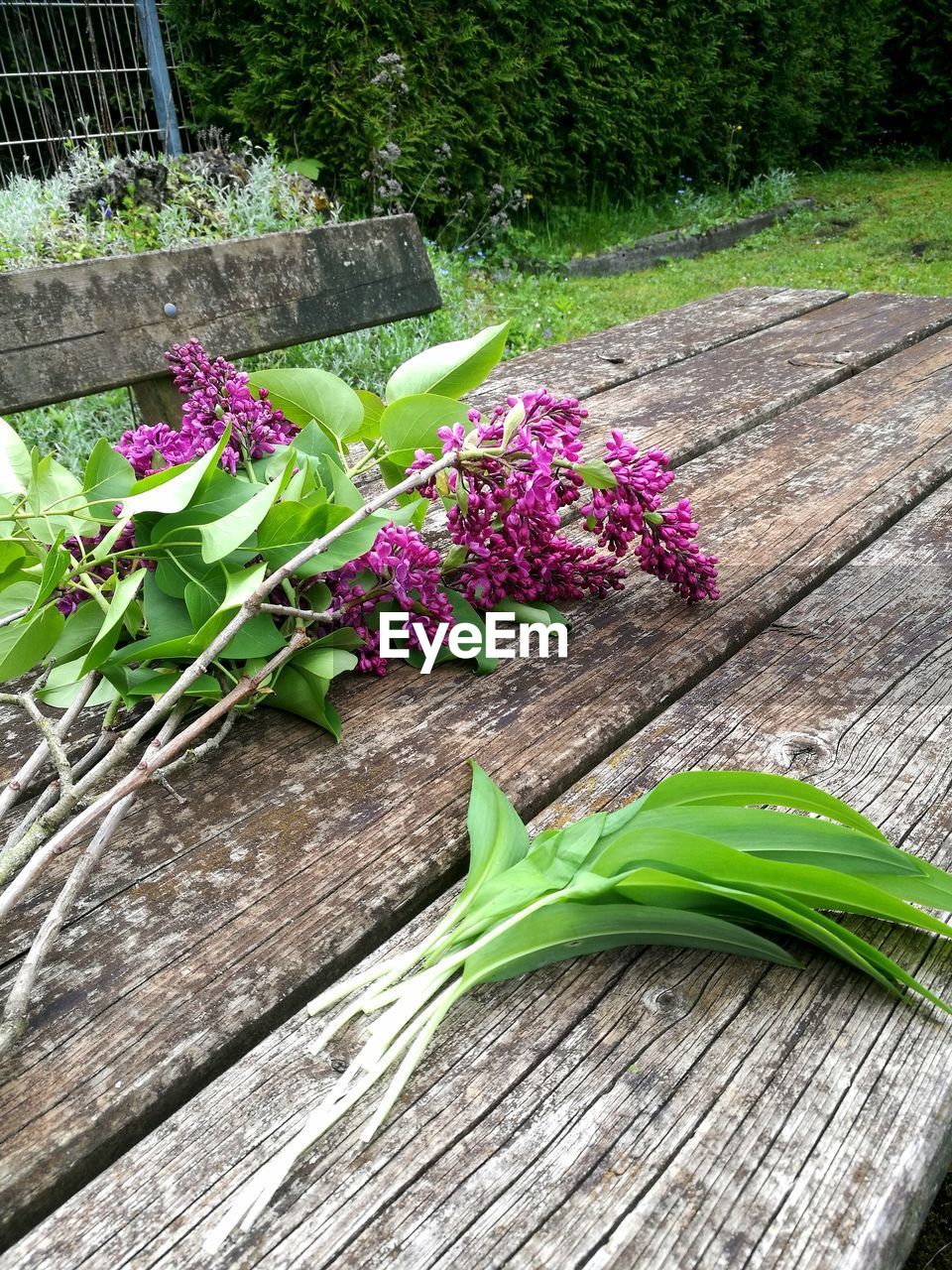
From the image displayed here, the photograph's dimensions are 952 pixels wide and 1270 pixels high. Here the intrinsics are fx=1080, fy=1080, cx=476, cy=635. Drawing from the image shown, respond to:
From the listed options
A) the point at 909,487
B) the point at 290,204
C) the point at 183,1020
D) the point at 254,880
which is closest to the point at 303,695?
the point at 254,880

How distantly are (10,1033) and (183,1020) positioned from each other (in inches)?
4.0

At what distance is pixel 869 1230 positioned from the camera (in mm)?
543

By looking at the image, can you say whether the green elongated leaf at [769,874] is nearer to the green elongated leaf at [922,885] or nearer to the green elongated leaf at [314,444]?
the green elongated leaf at [922,885]

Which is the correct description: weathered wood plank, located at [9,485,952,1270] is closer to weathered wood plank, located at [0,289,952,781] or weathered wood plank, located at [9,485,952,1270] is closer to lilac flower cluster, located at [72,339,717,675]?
lilac flower cluster, located at [72,339,717,675]

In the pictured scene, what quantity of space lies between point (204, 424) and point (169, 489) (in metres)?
0.22

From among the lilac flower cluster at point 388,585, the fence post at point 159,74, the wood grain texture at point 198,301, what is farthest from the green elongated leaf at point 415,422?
the fence post at point 159,74

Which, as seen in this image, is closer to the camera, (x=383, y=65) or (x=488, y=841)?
(x=488, y=841)

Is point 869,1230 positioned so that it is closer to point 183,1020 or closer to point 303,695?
point 183,1020

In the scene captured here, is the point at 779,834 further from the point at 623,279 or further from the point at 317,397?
the point at 623,279

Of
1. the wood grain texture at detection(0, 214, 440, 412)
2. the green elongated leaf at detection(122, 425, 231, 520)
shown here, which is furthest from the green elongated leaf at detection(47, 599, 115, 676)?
the wood grain texture at detection(0, 214, 440, 412)

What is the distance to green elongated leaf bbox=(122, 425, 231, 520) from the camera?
2.99 ft

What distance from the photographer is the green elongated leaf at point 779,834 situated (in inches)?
27.3

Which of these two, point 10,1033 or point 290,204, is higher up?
→ point 290,204

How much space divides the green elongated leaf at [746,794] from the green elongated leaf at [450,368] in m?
0.61
